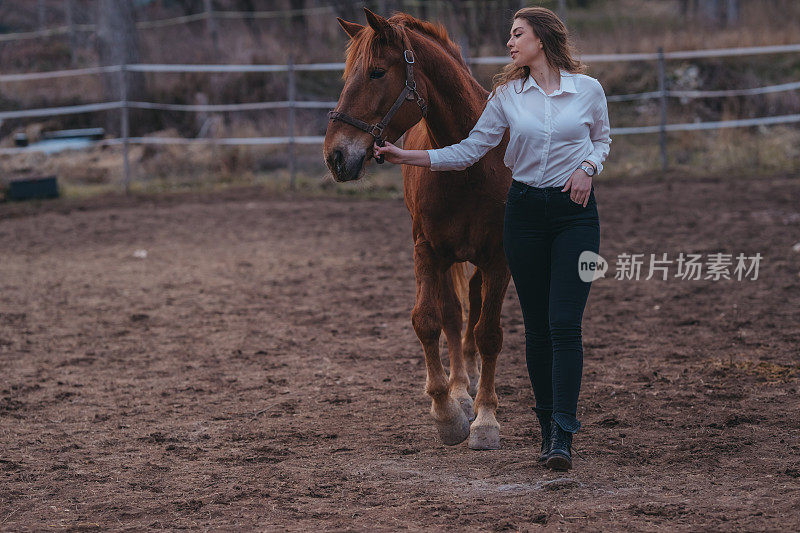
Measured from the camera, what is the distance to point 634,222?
30.5 ft

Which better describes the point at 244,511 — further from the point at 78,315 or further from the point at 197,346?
the point at 78,315

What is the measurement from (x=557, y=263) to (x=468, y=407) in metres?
1.25

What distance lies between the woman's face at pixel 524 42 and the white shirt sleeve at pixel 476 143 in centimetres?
21

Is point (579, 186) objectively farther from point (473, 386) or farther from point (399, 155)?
point (473, 386)

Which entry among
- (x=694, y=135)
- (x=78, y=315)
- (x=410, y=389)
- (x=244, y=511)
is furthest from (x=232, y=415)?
(x=694, y=135)

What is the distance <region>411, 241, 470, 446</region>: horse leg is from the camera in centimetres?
394

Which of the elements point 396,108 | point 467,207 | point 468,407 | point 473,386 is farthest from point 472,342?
point 396,108

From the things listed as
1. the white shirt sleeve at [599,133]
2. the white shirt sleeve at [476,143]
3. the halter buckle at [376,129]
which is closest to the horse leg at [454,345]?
the white shirt sleeve at [476,143]

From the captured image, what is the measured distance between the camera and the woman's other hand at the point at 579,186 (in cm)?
327

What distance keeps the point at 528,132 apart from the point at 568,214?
35cm

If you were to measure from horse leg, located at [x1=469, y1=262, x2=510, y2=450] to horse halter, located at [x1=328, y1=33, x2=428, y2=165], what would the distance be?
2.67ft

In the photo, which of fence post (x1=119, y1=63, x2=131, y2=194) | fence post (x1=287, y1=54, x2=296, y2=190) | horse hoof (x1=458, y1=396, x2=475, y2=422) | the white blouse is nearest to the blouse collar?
the white blouse

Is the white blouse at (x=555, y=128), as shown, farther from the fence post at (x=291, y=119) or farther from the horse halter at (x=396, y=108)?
the fence post at (x=291, y=119)

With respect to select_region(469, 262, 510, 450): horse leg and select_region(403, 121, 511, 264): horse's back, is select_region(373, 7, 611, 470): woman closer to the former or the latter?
select_region(403, 121, 511, 264): horse's back
